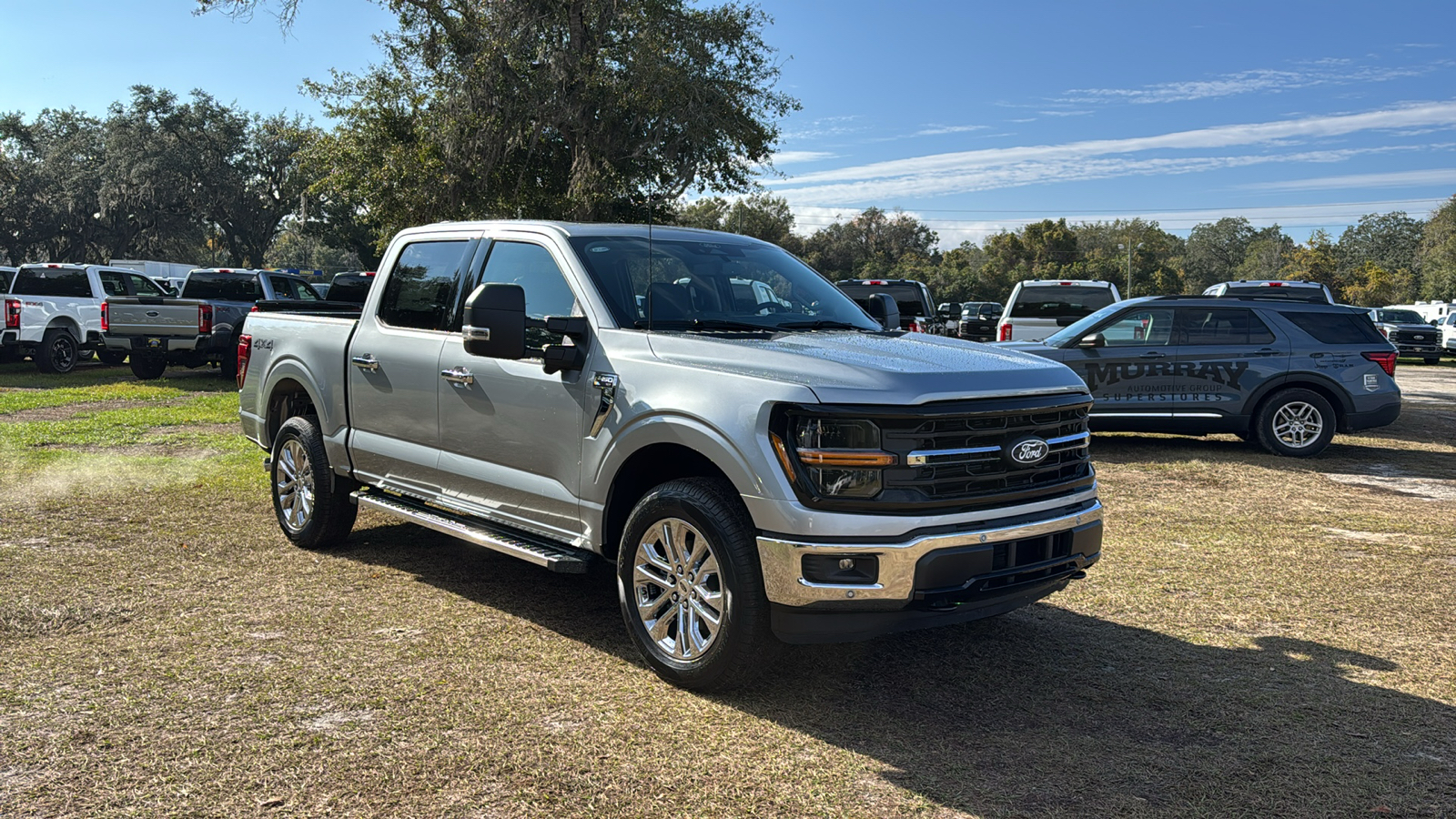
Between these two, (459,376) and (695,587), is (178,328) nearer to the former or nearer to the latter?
(459,376)

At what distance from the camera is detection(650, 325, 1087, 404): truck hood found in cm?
405

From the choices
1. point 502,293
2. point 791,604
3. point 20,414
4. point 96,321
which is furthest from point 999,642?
point 96,321

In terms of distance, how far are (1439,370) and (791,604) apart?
32.0 metres

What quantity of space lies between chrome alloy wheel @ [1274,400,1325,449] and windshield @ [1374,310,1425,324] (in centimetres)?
2655

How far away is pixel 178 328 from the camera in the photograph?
18.5 metres

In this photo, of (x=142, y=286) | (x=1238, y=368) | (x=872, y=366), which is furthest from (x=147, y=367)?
(x=872, y=366)

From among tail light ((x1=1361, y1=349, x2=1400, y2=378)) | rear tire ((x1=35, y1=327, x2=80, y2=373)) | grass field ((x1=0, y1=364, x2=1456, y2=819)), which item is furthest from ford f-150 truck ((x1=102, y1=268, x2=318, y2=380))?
tail light ((x1=1361, y1=349, x2=1400, y2=378))

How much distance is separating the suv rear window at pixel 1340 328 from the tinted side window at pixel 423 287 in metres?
9.53

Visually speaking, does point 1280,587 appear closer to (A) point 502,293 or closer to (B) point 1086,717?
(B) point 1086,717

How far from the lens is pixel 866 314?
597 centimetres

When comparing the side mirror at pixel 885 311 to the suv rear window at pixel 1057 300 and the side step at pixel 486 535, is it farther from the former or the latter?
the suv rear window at pixel 1057 300

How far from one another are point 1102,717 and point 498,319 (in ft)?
9.94

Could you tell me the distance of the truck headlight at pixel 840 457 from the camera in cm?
404

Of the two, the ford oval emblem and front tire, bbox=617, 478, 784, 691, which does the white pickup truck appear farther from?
the ford oval emblem
